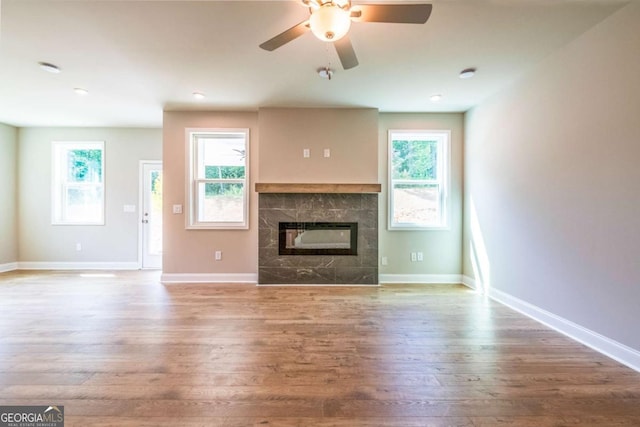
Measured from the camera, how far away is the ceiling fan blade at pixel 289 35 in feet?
6.12

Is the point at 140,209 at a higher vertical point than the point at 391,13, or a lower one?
lower

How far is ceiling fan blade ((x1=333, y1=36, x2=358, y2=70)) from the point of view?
78.2 inches

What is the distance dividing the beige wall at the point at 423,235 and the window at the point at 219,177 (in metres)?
2.22

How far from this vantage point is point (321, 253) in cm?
428

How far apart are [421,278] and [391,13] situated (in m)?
3.71

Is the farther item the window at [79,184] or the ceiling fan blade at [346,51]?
the window at [79,184]

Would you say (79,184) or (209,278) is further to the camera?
(79,184)

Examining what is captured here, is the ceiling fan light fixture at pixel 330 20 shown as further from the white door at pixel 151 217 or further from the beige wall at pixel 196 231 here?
the white door at pixel 151 217

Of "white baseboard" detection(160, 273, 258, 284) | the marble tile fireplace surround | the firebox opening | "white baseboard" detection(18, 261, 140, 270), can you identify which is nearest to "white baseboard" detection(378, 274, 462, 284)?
the marble tile fireplace surround

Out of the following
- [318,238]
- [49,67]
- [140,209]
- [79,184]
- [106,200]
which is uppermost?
[49,67]

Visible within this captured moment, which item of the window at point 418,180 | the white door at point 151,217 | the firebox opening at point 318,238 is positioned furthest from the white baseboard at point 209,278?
the window at point 418,180

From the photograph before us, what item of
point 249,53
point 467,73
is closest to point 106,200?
point 249,53

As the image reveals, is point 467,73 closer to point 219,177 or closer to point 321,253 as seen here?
point 321,253

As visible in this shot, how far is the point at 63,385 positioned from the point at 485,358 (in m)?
2.85
